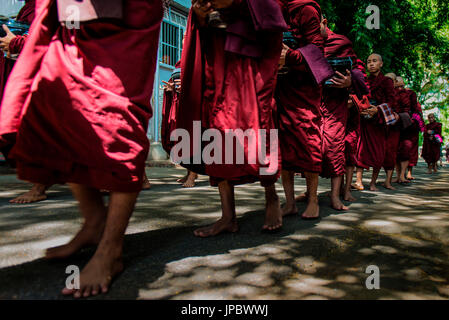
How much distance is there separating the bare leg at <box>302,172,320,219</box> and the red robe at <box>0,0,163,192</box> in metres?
1.73

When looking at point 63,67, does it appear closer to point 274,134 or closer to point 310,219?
point 274,134

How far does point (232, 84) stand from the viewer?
2240 mm

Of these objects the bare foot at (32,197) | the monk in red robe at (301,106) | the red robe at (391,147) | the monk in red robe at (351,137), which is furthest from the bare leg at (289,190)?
the red robe at (391,147)

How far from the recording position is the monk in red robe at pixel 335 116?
134 inches

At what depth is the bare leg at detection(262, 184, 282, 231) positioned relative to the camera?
8.06 ft

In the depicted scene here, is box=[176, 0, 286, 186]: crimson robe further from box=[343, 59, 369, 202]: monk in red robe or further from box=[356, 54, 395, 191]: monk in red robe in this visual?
box=[356, 54, 395, 191]: monk in red robe

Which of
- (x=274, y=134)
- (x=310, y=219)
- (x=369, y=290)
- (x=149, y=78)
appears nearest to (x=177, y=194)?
(x=310, y=219)

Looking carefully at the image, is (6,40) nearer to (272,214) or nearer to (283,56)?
(283,56)

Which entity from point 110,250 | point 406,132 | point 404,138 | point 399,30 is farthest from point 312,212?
point 399,30

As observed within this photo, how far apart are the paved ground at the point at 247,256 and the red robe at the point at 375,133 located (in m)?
2.21

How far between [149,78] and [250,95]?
71 cm

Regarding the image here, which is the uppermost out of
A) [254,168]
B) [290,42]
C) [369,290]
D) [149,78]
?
[290,42]

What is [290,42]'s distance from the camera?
2.87 m

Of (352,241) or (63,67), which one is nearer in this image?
(63,67)
